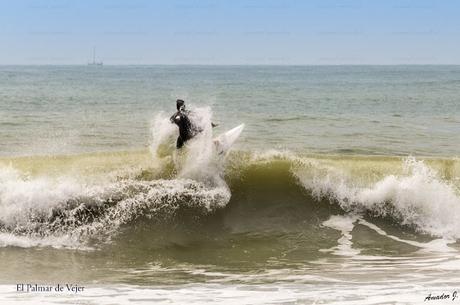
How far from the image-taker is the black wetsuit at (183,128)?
11.9m

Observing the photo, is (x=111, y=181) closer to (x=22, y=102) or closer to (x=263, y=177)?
(x=263, y=177)

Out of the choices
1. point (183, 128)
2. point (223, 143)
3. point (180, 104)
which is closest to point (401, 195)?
point (223, 143)

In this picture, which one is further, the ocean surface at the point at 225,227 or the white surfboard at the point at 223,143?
the white surfboard at the point at 223,143

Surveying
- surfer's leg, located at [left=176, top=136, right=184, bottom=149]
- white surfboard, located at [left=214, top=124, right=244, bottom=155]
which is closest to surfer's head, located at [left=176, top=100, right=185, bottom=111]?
surfer's leg, located at [left=176, top=136, right=184, bottom=149]

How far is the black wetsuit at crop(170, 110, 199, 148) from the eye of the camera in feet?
39.1

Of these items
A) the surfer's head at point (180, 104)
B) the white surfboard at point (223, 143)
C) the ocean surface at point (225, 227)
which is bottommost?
the ocean surface at point (225, 227)

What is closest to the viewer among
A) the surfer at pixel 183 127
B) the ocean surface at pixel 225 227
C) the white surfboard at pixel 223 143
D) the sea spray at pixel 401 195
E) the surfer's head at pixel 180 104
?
the ocean surface at pixel 225 227

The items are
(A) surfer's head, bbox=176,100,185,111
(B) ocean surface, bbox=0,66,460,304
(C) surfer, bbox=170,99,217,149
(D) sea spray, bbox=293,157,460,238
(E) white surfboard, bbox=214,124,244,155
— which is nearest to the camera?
(B) ocean surface, bbox=0,66,460,304

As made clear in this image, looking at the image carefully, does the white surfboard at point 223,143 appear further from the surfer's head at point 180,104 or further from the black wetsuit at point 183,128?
the surfer's head at point 180,104

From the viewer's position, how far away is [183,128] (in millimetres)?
11961

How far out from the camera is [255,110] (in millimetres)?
34531

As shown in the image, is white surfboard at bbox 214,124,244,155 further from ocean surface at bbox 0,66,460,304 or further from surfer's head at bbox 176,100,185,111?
surfer's head at bbox 176,100,185,111

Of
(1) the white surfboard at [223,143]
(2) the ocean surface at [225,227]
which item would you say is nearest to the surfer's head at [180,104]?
(2) the ocean surface at [225,227]

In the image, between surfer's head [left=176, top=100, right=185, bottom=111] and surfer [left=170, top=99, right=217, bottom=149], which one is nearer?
surfer [left=170, top=99, right=217, bottom=149]
